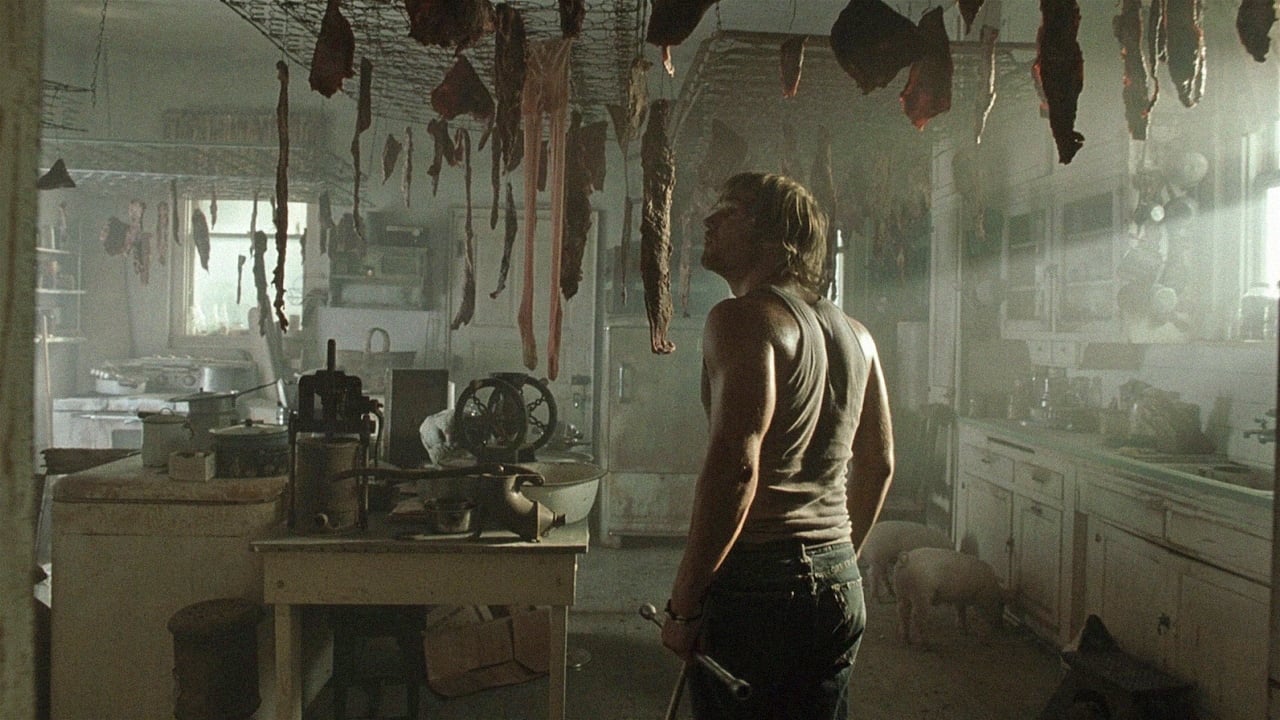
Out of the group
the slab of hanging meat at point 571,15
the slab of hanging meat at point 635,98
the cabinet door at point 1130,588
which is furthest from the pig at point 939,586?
the slab of hanging meat at point 571,15

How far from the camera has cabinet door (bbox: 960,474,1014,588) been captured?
15.7 feet

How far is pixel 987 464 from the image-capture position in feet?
16.5

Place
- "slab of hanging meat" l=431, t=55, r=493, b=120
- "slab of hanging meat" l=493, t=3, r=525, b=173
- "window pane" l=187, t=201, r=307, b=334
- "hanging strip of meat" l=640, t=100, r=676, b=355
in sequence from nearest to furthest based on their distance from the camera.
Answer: "hanging strip of meat" l=640, t=100, r=676, b=355 → "slab of hanging meat" l=493, t=3, r=525, b=173 → "slab of hanging meat" l=431, t=55, r=493, b=120 → "window pane" l=187, t=201, r=307, b=334

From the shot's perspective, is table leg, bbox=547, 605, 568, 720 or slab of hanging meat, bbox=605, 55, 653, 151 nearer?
table leg, bbox=547, 605, 568, 720

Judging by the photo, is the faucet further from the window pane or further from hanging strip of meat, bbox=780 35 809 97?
the window pane

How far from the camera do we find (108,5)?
261 inches

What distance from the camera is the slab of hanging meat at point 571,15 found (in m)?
2.56

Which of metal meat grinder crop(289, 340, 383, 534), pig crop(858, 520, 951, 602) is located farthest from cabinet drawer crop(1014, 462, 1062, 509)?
metal meat grinder crop(289, 340, 383, 534)

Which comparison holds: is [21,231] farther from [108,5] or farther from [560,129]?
[108,5]

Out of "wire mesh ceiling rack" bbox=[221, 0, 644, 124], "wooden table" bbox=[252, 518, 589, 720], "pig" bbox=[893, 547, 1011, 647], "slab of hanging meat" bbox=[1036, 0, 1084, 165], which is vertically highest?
"wire mesh ceiling rack" bbox=[221, 0, 644, 124]

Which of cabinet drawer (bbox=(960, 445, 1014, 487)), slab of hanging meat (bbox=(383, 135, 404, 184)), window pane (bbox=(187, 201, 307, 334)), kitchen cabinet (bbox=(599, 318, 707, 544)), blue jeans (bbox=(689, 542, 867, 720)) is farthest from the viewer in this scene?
window pane (bbox=(187, 201, 307, 334))

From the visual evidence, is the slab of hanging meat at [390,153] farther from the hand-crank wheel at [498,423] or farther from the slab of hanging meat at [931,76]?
the slab of hanging meat at [931,76]

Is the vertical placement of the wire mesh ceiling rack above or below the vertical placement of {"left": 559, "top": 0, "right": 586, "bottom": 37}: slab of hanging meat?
above

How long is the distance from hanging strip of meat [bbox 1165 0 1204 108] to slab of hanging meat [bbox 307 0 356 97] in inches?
119
